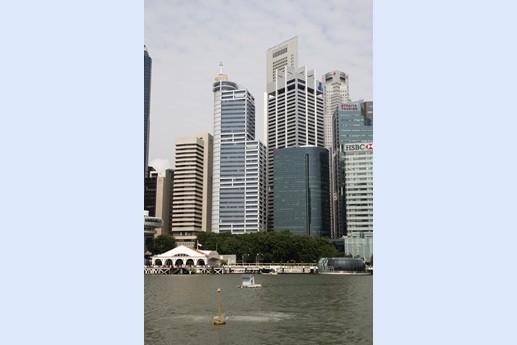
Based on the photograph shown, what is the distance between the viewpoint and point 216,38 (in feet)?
33.3

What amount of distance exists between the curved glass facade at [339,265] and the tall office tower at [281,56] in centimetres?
519

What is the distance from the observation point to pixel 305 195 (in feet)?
53.0

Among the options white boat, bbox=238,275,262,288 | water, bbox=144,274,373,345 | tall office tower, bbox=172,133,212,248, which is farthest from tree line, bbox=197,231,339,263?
tall office tower, bbox=172,133,212,248

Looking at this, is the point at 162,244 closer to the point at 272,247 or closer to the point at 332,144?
the point at 272,247

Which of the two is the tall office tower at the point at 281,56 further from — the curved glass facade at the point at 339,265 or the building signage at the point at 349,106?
the curved glass facade at the point at 339,265

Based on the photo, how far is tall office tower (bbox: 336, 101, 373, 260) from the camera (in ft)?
40.0

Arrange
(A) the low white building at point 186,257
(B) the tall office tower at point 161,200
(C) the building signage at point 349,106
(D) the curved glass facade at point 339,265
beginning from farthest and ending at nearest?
1. (A) the low white building at point 186,257
2. (B) the tall office tower at point 161,200
3. (D) the curved glass facade at point 339,265
4. (C) the building signage at point 349,106

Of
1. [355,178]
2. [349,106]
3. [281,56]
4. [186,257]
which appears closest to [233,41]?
[281,56]

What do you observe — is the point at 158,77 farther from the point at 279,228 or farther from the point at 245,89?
the point at 279,228

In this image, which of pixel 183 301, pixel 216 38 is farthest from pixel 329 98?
pixel 183 301

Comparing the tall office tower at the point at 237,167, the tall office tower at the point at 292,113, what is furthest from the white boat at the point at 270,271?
the tall office tower at the point at 237,167

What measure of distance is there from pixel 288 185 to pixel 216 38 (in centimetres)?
642

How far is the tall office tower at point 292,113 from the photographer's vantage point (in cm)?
1262

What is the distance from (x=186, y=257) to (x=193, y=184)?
9.08 m
